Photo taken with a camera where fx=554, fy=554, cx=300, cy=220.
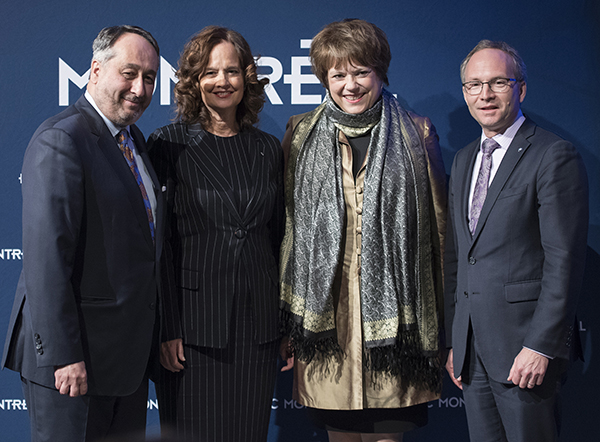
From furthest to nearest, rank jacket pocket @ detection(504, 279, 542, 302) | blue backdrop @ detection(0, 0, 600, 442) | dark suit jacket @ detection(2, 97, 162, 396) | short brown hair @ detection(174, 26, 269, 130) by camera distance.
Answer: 1. blue backdrop @ detection(0, 0, 600, 442)
2. short brown hair @ detection(174, 26, 269, 130)
3. jacket pocket @ detection(504, 279, 542, 302)
4. dark suit jacket @ detection(2, 97, 162, 396)

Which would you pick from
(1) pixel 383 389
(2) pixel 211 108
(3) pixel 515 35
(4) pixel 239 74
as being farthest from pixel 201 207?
(3) pixel 515 35

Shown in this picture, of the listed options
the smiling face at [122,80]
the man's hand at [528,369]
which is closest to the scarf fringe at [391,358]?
the man's hand at [528,369]

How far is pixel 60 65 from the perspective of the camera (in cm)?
296

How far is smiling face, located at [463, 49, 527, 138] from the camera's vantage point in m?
2.11

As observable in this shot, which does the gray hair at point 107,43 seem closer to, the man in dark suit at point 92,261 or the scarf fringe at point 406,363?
the man in dark suit at point 92,261

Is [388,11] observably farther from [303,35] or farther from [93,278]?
[93,278]

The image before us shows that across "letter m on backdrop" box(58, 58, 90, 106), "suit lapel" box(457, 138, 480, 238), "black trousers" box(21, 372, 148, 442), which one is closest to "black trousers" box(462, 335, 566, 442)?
"suit lapel" box(457, 138, 480, 238)

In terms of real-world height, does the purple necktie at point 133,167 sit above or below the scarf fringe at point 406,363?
above

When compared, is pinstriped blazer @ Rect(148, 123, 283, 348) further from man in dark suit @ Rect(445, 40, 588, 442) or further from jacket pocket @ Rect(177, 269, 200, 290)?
man in dark suit @ Rect(445, 40, 588, 442)

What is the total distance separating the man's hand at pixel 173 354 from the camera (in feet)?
6.90

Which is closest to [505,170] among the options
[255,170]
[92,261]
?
[255,170]

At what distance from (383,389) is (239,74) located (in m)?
1.38

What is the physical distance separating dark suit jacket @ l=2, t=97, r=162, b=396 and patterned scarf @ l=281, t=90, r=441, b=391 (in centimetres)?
58

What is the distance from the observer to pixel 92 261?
1.80 metres
